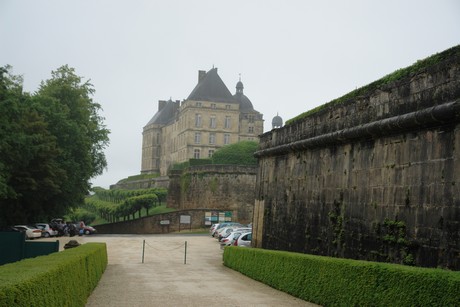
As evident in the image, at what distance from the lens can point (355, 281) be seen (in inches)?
370

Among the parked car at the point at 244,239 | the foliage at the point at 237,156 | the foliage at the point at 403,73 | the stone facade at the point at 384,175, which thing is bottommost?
the parked car at the point at 244,239

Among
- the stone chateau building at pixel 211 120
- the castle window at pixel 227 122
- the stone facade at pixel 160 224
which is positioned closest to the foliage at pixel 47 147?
the stone facade at pixel 160 224

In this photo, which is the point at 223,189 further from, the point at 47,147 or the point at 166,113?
the point at 166,113

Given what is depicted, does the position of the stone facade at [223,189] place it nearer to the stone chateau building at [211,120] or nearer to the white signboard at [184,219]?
the white signboard at [184,219]

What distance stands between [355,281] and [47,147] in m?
27.1

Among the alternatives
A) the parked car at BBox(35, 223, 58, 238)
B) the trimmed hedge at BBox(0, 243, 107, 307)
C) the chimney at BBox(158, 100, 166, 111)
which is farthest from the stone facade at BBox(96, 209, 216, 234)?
the chimney at BBox(158, 100, 166, 111)

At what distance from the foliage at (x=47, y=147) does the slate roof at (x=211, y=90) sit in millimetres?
34251

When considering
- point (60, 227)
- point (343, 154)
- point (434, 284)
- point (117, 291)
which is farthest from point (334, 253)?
point (60, 227)

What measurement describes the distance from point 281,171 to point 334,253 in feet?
19.6

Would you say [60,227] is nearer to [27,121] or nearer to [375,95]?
[27,121]

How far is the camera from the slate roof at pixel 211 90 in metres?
79.9

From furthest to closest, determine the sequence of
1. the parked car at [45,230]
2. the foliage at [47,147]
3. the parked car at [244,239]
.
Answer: the parked car at [45,230], the foliage at [47,147], the parked car at [244,239]

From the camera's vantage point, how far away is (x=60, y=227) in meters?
40.6

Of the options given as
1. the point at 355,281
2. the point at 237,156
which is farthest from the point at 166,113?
the point at 355,281
